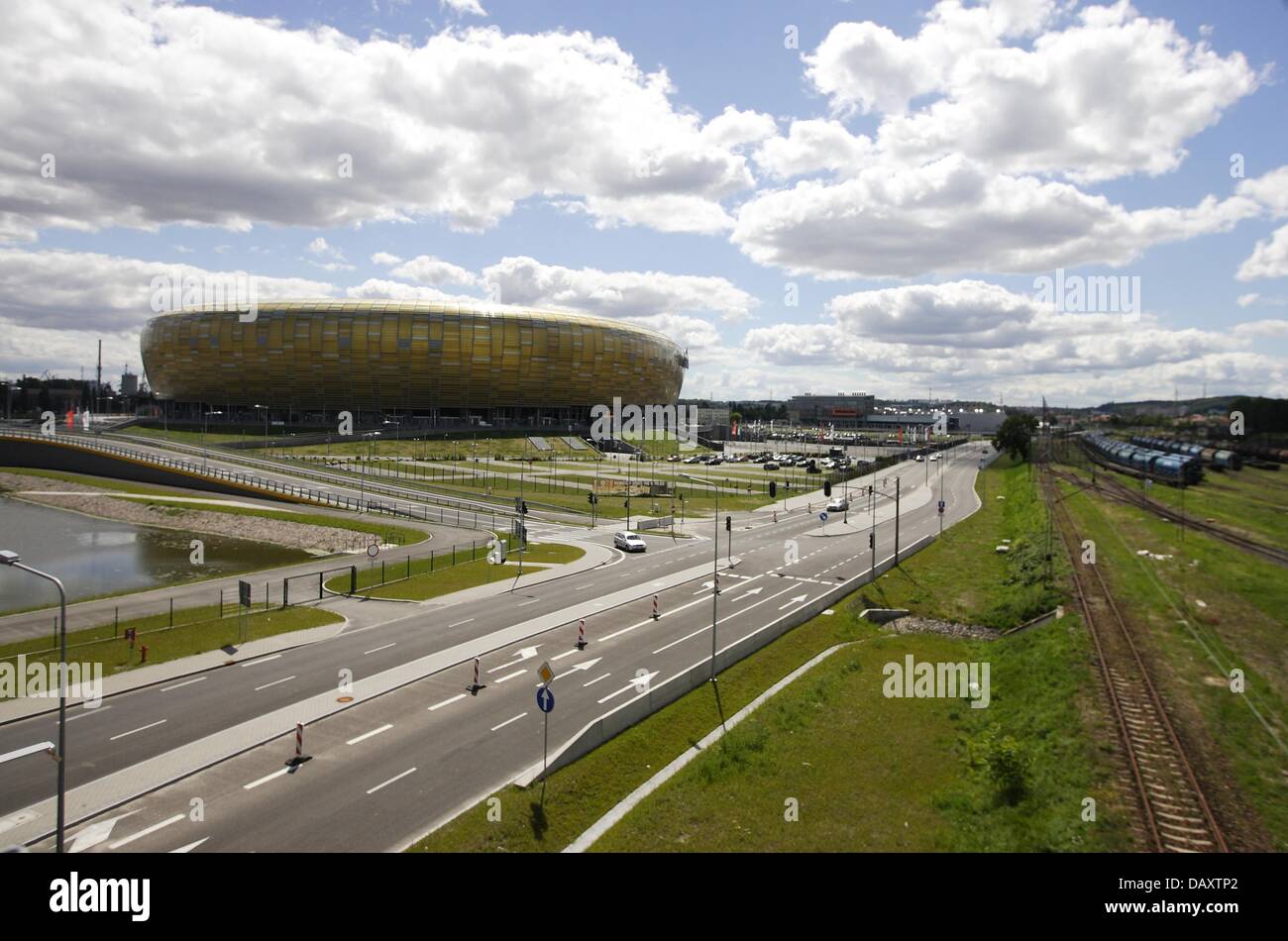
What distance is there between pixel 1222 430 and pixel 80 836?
3484 inches

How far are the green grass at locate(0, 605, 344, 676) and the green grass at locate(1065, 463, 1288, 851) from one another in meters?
29.1

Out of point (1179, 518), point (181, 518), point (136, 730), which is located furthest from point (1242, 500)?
point (181, 518)

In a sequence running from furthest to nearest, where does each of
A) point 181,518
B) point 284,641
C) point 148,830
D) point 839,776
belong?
1. point 181,518
2. point 284,641
3. point 839,776
4. point 148,830

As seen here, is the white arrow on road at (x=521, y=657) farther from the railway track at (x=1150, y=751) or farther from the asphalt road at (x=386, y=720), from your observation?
the railway track at (x=1150, y=751)

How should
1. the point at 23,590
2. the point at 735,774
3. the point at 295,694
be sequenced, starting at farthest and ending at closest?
1. the point at 23,590
2. the point at 295,694
3. the point at 735,774

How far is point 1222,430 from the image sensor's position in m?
67.6

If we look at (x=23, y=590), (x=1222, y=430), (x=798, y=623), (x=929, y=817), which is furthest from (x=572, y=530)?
(x=1222, y=430)

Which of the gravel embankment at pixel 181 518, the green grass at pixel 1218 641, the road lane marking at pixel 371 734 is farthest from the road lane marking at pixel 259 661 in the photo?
the green grass at pixel 1218 641

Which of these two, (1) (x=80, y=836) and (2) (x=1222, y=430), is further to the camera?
(2) (x=1222, y=430)

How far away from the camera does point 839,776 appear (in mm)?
16609

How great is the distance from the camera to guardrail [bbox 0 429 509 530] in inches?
2087

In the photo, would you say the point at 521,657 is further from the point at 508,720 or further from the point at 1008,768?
the point at 1008,768

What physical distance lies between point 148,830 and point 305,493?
49411 millimetres
